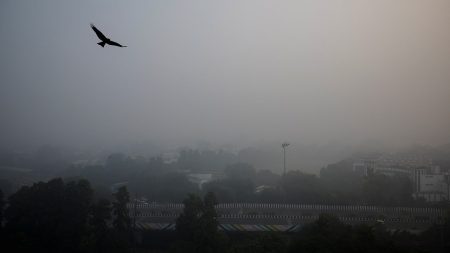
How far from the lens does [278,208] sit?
13781 mm

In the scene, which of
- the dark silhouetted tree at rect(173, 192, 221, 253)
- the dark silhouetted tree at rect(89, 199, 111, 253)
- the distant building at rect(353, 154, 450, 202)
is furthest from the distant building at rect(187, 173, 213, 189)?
the dark silhouetted tree at rect(89, 199, 111, 253)

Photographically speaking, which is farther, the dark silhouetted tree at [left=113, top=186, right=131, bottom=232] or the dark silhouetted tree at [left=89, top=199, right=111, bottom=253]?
the dark silhouetted tree at [left=113, top=186, right=131, bottom=232]

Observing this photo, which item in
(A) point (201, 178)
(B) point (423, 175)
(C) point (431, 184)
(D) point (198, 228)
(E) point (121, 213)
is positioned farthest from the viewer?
(A) point (201, 178)

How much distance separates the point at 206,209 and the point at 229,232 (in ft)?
7.03

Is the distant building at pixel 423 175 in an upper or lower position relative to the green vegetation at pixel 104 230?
upper

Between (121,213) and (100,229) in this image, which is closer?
(100,229)

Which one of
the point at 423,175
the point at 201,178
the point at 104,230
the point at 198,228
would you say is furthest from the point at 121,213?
the point at 201,178

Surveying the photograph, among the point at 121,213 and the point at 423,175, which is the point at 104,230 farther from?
the point at 423,175

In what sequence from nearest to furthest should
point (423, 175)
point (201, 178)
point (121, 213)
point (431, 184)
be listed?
point (121, 213)
point (431, 184)
point (423, 175)
point (201, 178)

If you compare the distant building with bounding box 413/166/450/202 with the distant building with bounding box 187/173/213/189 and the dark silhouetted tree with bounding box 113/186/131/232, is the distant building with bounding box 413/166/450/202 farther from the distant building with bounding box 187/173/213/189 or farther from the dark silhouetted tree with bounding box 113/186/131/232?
the dark silhouetted tree with bounding box 113/186/131/232

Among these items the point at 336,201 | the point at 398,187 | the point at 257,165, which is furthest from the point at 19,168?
the point at 398,187

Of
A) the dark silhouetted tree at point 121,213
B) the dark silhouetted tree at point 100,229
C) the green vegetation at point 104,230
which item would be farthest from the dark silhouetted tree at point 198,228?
the dark silhouetted tree at point 100,229

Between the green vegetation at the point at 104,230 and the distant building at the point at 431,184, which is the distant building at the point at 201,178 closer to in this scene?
the distant building at the point at 431,184

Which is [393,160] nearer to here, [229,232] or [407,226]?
[407,226]
